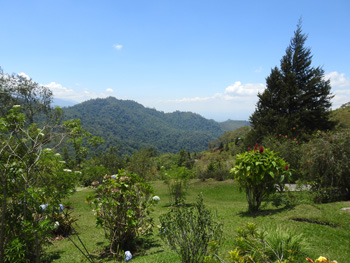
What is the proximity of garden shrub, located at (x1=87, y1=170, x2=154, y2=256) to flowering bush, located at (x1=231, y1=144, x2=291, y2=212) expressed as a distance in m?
2.76

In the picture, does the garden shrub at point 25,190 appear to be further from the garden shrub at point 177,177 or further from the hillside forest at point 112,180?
the garden shrub at point 177,177

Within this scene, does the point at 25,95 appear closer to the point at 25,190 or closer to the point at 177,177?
the point at 177,177

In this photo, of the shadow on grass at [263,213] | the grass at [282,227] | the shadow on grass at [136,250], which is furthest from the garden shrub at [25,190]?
the shadow on grass at [263,213]

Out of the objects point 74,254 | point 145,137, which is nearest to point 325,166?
point 74,254

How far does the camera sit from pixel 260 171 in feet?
18.5

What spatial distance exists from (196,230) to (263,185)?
3.86 metres

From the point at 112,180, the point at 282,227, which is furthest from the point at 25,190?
the point at 282,227

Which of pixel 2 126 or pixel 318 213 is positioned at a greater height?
pixel 2 126

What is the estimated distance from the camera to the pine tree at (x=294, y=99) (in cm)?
1959

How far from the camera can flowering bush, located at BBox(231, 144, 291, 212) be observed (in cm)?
558

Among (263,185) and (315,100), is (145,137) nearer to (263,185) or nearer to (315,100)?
(315,100)

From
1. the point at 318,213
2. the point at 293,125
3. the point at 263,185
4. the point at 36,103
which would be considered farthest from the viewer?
the point at 36,103

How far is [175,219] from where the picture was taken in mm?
2758

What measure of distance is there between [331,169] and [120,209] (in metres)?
6.66
